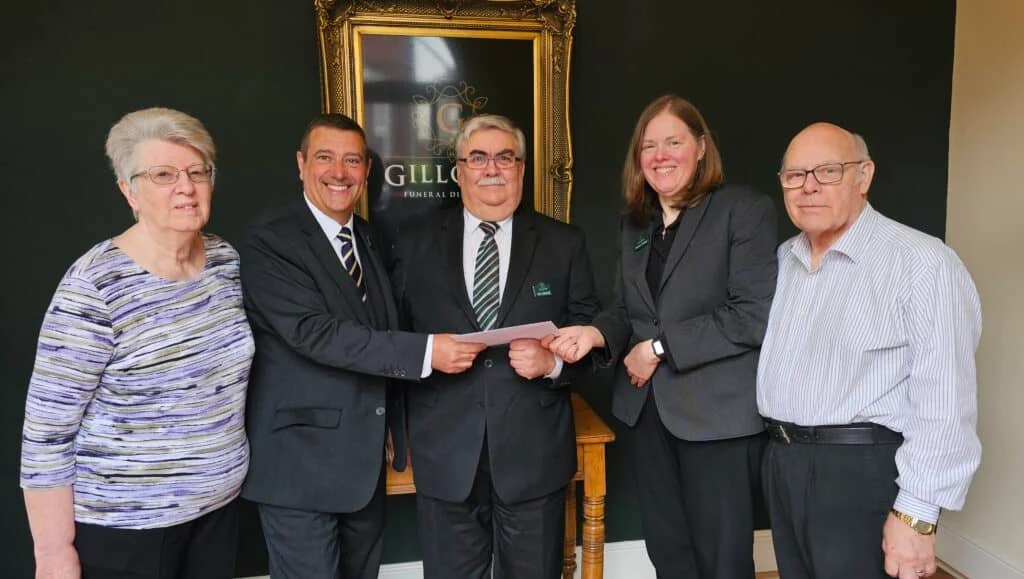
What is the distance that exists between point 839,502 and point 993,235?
203 cm

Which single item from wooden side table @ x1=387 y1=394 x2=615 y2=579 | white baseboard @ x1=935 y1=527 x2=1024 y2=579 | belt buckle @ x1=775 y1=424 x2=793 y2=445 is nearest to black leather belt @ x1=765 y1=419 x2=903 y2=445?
Answer: belt buckle @ x1=775 y1=424 x2=793 y2=445

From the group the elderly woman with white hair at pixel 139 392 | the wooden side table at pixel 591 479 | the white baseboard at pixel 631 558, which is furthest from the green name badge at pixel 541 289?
the white baseboard at pixel 631 558

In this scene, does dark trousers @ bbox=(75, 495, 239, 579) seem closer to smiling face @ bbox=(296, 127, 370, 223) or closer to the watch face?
smiling face @ bbox=(296, 127, 370, 223)

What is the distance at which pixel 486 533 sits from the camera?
79.5 inches

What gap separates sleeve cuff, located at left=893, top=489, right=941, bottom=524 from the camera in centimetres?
146

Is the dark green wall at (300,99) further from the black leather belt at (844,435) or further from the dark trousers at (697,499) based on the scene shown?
the black leather belt at (844,435)

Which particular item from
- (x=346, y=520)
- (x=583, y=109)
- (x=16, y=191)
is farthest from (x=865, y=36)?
(x=16, y=191)

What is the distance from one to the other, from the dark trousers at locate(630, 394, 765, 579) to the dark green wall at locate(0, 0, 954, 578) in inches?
37.3

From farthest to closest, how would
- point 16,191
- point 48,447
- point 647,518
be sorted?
point 16,191 < point 647,518 < point 48,447

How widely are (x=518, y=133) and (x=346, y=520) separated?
1256mm

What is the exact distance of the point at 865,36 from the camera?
118 inches

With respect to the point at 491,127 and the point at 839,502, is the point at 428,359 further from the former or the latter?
the point at 839,502

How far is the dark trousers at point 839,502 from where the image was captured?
5.08 feet

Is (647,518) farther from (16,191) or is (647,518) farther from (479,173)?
(16,191)
